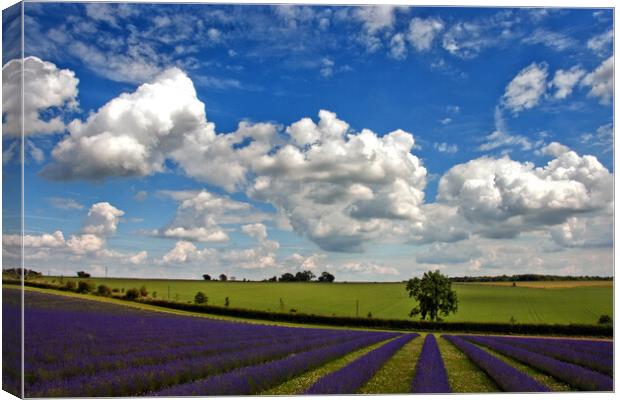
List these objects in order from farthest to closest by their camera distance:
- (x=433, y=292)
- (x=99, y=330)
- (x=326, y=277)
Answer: (x=433, y=292) < (x=326, y=277) < (x=99, y=330)

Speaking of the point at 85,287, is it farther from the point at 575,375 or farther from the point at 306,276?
the point at 575,375

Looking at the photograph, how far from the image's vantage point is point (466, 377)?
9797mm

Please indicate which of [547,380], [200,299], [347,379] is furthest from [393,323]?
[347,379]

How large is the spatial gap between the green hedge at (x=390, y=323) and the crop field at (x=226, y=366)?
150 inches

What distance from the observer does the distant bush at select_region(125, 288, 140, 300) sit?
671 inches

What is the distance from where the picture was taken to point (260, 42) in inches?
366

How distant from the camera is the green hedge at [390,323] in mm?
19211

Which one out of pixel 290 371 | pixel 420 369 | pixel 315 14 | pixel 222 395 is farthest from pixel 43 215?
pixel 420 369

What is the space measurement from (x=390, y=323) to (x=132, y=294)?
10.8 metres

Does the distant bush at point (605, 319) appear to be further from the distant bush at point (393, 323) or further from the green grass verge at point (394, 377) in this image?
the green grass verge at point (394, 377)

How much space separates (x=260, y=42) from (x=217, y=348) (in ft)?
20.3

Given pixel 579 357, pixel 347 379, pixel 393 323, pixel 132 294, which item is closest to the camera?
pixel 347 379

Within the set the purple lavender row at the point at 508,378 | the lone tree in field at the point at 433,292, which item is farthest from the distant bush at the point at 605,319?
the lone tree in field at the point at 433,292

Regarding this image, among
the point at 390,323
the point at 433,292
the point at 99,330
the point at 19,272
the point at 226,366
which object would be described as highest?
the point at 19,272
